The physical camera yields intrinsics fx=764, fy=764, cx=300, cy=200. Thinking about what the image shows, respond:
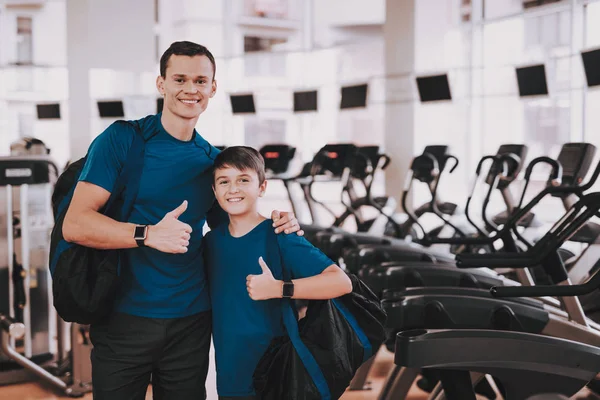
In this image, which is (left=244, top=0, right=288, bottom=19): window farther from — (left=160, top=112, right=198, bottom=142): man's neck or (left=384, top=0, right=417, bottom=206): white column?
(left=160, top=112, right=198, bottom=142): man's neck

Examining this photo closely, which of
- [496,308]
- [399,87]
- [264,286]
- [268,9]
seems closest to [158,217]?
[264,286]

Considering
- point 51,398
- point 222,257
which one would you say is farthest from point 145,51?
point 222,257

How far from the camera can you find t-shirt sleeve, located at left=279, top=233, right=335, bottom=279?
1961 millimetres

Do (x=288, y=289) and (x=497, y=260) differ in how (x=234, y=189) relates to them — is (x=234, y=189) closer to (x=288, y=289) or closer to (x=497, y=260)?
(x=288, y=289)

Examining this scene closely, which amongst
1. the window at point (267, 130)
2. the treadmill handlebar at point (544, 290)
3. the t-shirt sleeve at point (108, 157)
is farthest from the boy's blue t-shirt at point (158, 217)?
the window at point (267, 130)

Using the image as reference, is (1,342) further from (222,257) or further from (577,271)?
(577,271)

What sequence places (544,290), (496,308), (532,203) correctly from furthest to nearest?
(532,203) → (496,308) → (544,290)

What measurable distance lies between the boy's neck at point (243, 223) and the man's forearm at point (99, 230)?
0.32 meters

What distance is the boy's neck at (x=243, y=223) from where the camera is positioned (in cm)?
204

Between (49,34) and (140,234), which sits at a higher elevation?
(49,34)

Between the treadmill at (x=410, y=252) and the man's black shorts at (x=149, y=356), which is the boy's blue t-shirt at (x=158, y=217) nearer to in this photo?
the man's black shorts at (x=149, y=356)

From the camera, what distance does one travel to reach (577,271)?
13.8 feet

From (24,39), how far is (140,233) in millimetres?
12846

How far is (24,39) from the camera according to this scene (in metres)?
13.5
